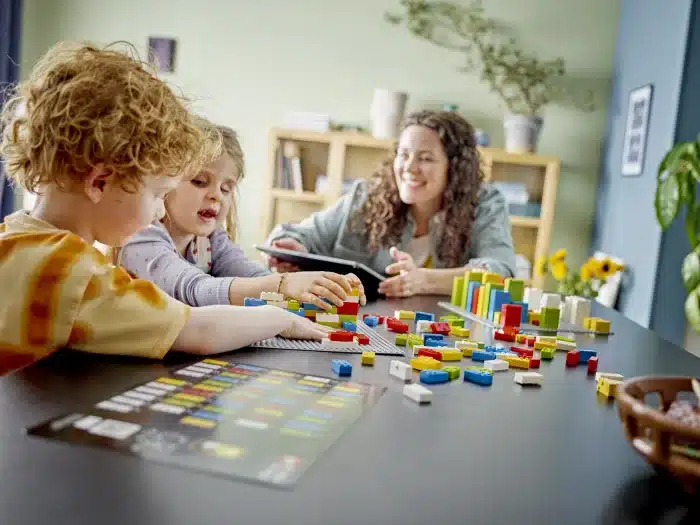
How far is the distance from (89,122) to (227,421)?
532mm

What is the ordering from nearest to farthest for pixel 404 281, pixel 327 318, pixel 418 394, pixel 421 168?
pixel 418 394
pixel 327 318
pixel 404 281
pixel 421 168

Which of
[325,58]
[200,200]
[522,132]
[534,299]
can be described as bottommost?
[534,299]

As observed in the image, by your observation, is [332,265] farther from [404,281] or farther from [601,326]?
[601,326]

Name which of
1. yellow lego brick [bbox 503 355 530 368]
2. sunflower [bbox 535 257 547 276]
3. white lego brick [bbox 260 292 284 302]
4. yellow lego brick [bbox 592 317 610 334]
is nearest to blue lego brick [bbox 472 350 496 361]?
yellow lego brick [bbox 503 355 530 368]

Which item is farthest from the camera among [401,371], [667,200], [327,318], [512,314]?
[667,200]

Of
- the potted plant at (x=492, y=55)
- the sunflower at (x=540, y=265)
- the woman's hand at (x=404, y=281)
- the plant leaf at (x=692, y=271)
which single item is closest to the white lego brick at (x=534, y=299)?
the woman's hand at (x=404, y=281)

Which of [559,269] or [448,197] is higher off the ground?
[448,197]

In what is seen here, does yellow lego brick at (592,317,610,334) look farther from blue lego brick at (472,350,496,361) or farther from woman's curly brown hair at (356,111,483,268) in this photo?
woman's curly brown hair at (356,111,483,268)

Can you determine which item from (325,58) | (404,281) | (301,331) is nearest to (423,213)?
(404,281)

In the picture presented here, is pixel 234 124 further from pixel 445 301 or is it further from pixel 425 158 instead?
pixel 445 301

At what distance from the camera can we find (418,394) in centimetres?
83

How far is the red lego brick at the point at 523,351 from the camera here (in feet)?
3.78

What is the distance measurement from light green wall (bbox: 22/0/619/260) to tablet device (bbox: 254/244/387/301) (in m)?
2.71

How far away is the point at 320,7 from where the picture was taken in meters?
4.46
